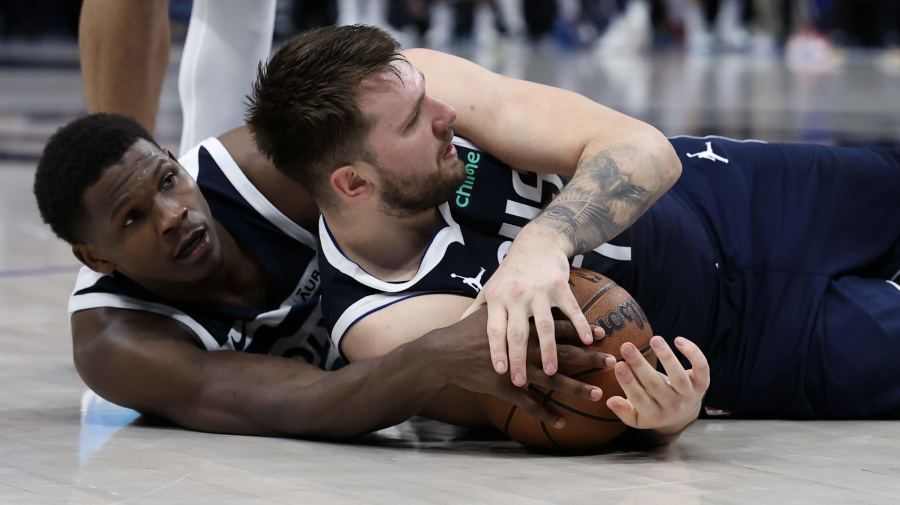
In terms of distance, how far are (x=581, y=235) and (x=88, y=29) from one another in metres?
2.20

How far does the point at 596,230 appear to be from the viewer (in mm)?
2744

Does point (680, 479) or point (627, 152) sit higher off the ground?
point (627, 152)

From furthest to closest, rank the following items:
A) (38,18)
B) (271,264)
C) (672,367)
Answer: (38,18) < (271,264) < (672,367)

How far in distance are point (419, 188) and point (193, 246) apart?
66 cm

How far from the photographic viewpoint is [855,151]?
3494 mm

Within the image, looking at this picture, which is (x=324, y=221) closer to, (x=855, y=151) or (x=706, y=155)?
(x=706, y=155)

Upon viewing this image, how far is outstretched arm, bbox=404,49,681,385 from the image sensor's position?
96.3 inches

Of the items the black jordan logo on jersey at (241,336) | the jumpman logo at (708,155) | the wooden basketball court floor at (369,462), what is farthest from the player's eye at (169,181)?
the jumpman logo at (708,155)

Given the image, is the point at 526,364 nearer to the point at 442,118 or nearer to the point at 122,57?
the point at 442,118

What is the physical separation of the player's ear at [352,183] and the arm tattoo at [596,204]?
1.35 feet

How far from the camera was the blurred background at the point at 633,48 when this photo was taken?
11.1 m

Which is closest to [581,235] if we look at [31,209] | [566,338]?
[566,338]

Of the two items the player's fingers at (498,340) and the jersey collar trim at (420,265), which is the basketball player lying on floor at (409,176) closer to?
the jersey collar trim at (420,265)

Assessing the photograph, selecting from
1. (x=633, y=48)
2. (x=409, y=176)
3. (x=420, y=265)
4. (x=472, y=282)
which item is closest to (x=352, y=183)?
(x=409, y=176)
